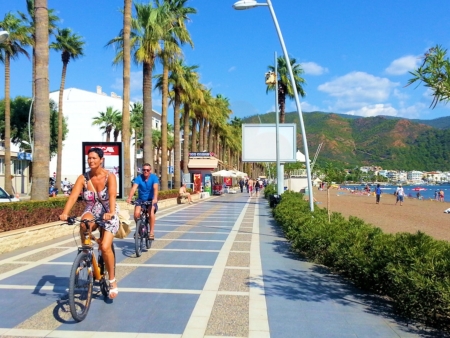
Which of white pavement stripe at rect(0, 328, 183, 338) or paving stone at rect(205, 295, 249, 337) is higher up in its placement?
white pavement stripe at rect(0, 328, 183, 338)

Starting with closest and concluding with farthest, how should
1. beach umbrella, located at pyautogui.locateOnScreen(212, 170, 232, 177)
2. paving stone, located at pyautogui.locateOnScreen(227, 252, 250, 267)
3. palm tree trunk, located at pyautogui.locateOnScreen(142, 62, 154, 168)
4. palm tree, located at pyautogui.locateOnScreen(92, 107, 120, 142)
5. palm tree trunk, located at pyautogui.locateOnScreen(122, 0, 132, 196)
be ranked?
paving stone, located at pyautogui.locateOnScreen(227, 252, 250, 267) → palm tree trunk, located at pyautogui.locateOnScreen(122, 0, 132, 196) → palm tree trunk, located at pyautogui.locateOnScreen(142, 62, 154, 168) → beach umbrella, located at pyautogui.locateOnScreen(212, 170, 232, 177) → palm tree, located at pyautogui.locateOnScreen(92, 107, 120, 142)

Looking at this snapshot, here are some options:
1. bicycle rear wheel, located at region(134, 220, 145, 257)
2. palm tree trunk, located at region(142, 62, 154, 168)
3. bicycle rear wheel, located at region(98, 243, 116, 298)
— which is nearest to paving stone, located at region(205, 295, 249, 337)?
bicycle rear wheel, located at region(98, 243, 116, 298)

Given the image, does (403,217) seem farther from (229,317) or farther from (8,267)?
(229,317)

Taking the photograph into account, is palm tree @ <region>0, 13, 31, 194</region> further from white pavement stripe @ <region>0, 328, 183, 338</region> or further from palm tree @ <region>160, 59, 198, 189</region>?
white pavement stripe @ <region>0, 328, 183, 338</region>

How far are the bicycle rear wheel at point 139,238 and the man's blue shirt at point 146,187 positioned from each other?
0.52m

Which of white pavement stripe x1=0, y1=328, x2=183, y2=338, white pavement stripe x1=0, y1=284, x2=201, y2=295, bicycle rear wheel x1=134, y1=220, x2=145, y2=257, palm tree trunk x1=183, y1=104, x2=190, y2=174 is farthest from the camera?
palm tree trunk x1=183, y1=104, x2=190, y2=174

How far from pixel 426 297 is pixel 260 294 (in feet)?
6.82

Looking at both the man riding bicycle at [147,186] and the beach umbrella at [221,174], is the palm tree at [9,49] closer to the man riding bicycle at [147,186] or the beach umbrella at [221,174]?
the beach umbrella at [221,174]

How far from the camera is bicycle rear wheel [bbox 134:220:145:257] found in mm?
8766

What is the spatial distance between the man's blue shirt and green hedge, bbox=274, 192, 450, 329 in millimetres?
3031

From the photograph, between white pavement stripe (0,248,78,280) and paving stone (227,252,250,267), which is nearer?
white pavement stripe (0,248,78,280)

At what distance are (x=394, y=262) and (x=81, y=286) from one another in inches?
138

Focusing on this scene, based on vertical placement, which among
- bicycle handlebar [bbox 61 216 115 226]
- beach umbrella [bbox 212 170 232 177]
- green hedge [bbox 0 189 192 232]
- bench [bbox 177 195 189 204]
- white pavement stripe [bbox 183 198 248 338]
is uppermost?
beach umbrella [bbox 212 170 232 177]

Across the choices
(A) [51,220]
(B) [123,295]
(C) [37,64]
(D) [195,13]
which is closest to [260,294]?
(B) [123,295]
